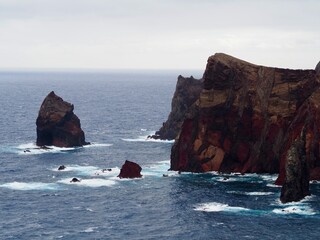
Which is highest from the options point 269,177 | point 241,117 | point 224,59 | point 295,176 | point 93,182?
point 224,59

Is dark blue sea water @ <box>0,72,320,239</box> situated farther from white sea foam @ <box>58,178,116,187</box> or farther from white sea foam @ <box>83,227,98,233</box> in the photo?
white sea foam @ <box>83,227,98,233</box>

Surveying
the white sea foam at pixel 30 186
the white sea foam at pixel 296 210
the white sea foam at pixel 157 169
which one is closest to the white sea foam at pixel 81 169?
the white sea foam at pixel 157 169

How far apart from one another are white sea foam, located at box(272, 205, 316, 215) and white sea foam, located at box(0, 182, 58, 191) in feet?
165

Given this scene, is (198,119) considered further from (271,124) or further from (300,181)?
(300,181)

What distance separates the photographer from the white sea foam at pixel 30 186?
145 m

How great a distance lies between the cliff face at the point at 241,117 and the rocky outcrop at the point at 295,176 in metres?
24.5

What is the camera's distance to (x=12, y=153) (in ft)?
623

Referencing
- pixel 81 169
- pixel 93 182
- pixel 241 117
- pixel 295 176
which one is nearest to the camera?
pixel 295 176

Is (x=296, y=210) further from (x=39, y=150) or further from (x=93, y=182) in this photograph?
(x=39, y=150)

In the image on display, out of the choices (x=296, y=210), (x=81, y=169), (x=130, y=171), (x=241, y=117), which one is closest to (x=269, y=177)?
(x=241, y=117)

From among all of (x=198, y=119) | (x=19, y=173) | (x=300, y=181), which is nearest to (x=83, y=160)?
(x=19, y=173)

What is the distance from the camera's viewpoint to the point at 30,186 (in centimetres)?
14662

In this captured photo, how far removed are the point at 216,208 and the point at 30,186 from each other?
4487cm

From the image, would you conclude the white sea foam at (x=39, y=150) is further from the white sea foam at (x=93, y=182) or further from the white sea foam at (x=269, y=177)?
the white sea foam at (x=269, y=177)
